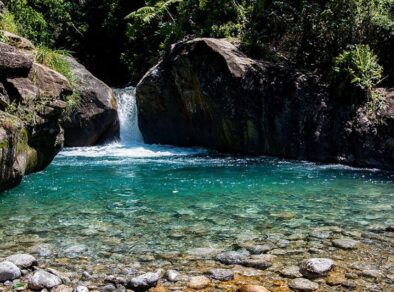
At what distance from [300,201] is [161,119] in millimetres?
10309

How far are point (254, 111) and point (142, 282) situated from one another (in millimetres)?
10836

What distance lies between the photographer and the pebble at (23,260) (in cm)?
549

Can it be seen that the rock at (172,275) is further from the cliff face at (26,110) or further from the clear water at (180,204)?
the cliff face at (26,110)

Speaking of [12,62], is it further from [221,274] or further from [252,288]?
[252,288]

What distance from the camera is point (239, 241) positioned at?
6.59 metres

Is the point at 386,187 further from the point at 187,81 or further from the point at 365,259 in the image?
the point at 187,81

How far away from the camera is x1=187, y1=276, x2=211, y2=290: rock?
5109mm

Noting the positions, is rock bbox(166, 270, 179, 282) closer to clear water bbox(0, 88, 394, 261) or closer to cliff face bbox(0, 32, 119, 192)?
clear water bbox(0, 88, 394, 261)

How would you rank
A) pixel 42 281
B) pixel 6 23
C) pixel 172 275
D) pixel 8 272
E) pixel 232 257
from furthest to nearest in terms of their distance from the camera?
pixel 6 23, pixel 232 257, pixel 172 275, pixel 8 272, pixel 42 281

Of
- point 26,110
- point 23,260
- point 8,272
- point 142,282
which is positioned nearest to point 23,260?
point 23,260

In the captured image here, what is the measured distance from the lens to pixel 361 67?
13867 mm

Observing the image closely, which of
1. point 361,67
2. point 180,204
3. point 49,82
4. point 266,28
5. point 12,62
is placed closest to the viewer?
point 180,204

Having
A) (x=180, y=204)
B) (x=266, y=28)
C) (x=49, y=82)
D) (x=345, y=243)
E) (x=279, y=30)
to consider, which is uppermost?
(x=266, y=28)

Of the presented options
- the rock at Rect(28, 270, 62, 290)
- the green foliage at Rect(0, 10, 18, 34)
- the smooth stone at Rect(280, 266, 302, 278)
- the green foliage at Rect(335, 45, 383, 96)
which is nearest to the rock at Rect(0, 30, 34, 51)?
the green foliage at Rect(0, 10, 18, 34)
